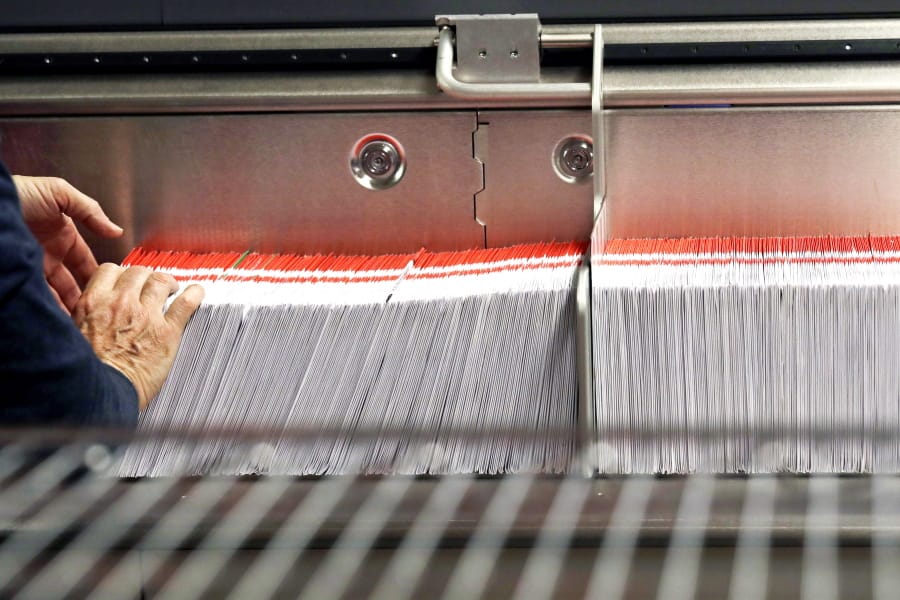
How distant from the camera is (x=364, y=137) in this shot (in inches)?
67.9

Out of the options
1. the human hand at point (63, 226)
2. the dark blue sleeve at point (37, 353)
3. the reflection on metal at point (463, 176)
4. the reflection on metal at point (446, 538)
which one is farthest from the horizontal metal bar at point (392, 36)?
the reflection on metal at point (446, 538)

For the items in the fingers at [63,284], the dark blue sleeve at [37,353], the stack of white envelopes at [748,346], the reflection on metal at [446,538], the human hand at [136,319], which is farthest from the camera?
the fingers at [63,284]

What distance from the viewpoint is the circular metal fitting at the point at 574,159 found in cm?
169

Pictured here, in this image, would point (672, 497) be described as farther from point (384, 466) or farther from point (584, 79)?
point (584, 79)

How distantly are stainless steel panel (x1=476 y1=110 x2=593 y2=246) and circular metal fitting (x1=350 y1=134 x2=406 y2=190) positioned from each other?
14 centimetres

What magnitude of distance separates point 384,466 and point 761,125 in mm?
1260

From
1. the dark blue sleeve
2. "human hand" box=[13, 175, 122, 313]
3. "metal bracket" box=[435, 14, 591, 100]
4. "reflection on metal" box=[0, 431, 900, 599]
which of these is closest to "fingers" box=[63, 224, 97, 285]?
"human hand" box=[13, 175, 122, 313]

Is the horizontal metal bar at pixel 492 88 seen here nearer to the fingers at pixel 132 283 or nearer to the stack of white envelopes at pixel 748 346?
the stack of white envelopes at pixel 748 346

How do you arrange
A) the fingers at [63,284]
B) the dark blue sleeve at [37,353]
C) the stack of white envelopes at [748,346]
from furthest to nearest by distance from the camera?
1. the fingers at [63,284]
2. the stack of white envelopes at [748,346]
3. the dark blue sleeve at [37,353]

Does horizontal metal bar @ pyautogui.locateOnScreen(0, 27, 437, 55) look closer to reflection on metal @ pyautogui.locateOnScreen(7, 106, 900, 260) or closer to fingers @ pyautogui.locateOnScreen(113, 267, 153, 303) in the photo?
reflection on metal @ pyautogui.locateOnScreen(7, 106, 900, 260)

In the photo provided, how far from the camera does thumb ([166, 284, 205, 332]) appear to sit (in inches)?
61.3

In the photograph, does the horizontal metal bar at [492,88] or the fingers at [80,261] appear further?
the fingers at [80,261]

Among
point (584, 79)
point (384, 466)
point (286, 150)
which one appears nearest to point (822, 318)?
point (584, 79)

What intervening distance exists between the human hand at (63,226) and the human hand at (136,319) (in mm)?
76
